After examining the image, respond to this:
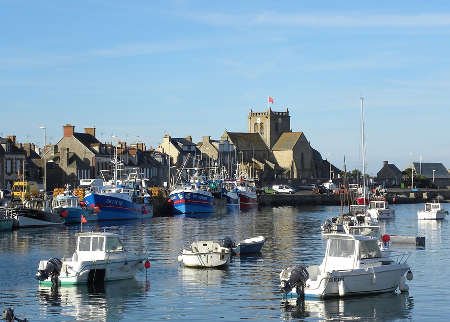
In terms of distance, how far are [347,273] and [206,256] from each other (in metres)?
14.5

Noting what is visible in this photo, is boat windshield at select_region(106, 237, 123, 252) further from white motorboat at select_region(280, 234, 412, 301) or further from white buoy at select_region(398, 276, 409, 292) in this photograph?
white buoy at select_region(398, 276, 409, 292)

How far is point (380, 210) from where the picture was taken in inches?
4847

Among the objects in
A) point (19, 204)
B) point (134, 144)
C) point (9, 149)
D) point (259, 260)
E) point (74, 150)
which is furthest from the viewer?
point (134, 144)

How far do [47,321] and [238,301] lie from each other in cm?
949

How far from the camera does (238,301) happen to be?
148ft

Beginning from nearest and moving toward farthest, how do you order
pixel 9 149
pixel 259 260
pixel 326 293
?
pixel 326 293
pixel 259 260
pixel 9 149

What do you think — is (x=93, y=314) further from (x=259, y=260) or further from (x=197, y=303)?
(x=259, y=260)

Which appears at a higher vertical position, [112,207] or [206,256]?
[112,207]

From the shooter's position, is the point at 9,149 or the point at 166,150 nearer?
the point at 9,149

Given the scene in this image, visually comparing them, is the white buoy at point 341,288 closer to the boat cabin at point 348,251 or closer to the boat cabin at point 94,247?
the boat cabin at point 348,251

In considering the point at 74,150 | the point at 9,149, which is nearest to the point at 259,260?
the point at 9,149

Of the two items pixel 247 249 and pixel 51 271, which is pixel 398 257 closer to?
pixel 247 249

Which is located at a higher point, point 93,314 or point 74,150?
point 74,150

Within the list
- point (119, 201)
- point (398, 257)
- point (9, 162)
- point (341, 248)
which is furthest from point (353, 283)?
point (9, 162)
